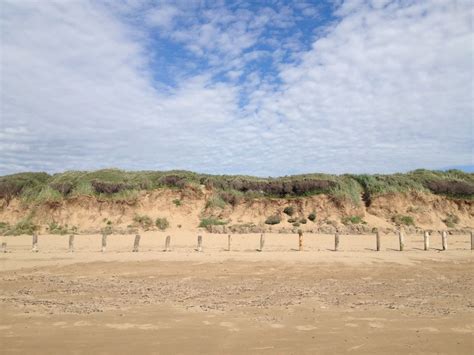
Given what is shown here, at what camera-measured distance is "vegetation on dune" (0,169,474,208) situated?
3312cm

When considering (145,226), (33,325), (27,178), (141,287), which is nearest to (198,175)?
(145,226)

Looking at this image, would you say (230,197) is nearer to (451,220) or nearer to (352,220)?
(352,220)

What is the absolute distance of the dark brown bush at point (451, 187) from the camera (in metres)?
33.9

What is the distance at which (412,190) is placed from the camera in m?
34.0

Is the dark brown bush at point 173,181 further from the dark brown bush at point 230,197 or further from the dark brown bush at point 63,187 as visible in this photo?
the dark brown bush at point 63,187

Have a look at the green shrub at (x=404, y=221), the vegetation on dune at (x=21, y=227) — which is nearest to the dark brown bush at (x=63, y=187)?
the vegetation on dune at (x=21, y=227)

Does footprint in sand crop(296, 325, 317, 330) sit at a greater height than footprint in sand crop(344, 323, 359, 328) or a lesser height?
lesser

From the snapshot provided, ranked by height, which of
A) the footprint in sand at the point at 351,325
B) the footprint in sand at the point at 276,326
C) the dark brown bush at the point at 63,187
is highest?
the dark brown bush at the point at 63,187

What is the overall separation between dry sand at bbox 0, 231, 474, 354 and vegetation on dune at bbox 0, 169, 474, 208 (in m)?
A: 12.4

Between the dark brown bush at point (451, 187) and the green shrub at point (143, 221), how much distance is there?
24397 millimetres

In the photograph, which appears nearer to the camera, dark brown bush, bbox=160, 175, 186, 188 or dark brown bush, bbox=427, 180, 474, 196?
dark brown bush, bbox=427, 180, 474, 196

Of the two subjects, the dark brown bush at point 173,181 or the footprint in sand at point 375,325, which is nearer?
the footprint in sand at point 375,325

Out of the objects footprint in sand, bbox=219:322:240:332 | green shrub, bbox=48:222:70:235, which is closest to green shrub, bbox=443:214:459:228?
footprint in sand, bbox=219:322:240:332

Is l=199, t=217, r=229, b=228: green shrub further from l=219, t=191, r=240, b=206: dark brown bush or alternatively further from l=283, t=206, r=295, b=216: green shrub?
l=283, t=206, r=295, b=216: green shrub
